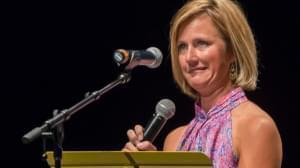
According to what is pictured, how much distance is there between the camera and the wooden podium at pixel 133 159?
1.91 metres

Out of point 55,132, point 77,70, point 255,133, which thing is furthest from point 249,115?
point 77,70

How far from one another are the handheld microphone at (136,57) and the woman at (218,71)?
10.7 inches

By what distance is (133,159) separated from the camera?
6.52 feet

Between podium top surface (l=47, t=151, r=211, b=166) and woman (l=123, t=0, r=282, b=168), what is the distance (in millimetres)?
486

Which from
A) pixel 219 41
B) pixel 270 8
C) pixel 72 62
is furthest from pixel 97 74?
pixel 219 41

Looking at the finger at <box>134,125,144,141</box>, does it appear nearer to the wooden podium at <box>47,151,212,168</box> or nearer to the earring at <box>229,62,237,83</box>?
the wooden podium at <box>47,151,212,168</box>

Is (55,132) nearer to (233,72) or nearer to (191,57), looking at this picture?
(191,57)

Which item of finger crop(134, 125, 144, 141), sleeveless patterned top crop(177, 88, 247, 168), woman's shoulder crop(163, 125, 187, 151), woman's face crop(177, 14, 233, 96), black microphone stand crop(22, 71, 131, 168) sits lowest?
woman's shoulder crop(163, 125, 187, 151)

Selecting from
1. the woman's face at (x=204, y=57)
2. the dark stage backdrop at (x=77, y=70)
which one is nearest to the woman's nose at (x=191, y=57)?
the woman's face at (x=204, y=57)

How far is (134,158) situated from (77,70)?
6.49 feet

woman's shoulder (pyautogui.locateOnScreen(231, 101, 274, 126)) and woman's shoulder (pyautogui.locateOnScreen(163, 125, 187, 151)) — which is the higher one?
woman's shoulder (pyautogui.locateOnScreen(231, 101, 274, 126))

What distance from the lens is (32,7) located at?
12.8 feet

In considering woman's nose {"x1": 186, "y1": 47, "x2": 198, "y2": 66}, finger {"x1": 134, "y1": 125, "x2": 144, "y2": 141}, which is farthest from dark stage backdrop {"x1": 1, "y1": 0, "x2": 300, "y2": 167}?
finger {"x1": 134, "y1": 125, "x2": 144, "y2": 141}

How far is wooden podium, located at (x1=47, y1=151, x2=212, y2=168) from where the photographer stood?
6.28 ft
